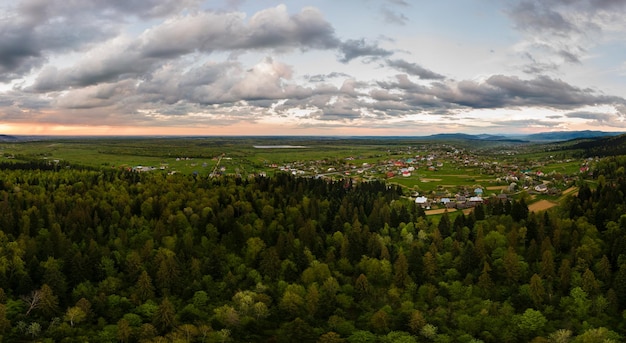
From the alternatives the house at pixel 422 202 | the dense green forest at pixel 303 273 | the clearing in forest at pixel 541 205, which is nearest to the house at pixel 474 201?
the house at pixel 422 202

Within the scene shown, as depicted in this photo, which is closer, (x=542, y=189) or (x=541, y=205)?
(x=541, y=205)

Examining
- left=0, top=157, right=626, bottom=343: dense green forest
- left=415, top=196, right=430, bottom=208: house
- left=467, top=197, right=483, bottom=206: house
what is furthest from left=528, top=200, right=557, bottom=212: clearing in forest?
left=415, top=196, right=430, bottom=208: house

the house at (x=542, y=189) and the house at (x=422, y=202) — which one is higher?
the house at (x=542, y=189)

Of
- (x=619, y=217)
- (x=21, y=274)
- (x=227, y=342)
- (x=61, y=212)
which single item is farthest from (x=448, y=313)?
(x=61, y=212)

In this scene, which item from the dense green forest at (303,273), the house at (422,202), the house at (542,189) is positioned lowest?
the dense green forest at (303,273)

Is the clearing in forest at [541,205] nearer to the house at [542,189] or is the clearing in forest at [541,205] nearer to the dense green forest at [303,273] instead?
the house at [542,189]

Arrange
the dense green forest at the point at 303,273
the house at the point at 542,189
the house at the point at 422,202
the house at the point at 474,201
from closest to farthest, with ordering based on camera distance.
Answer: the dense green forest at the point at 303,273 < the house at the point at 422,202 < the house at the point at 474,201 < the house at the point at 542,189

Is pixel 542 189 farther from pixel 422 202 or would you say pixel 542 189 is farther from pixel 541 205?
pixel 422 202

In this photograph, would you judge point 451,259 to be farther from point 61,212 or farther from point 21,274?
point 61,212

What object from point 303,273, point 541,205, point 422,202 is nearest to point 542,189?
point 541,205
